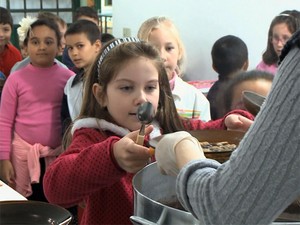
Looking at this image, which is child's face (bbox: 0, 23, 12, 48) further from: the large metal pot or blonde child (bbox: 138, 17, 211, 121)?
the large metal pot

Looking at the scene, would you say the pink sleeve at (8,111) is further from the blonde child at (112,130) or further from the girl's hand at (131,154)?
the girl's hand at (131,154)

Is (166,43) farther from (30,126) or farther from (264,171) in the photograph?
(264,171)

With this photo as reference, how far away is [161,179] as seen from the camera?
81 cm

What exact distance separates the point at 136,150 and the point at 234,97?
771 mm

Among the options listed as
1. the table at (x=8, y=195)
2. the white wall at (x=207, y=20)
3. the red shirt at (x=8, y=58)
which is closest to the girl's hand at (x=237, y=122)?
the table at (x=8, y=195)

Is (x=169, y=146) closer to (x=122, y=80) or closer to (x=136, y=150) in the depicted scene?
(x=136, y=150)

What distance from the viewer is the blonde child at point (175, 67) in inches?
69.1

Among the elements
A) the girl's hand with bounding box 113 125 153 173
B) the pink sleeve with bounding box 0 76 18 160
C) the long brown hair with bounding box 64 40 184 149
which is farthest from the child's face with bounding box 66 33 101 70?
the girl's hand with bounding box 113 125 153 173

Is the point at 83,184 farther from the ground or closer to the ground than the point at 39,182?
farther from the ground

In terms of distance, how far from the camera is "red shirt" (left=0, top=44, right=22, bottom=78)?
2.97 metres

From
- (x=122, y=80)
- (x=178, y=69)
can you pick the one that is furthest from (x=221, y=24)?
(x=122, y=80)

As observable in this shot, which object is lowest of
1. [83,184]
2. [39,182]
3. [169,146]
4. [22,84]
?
[39,182]

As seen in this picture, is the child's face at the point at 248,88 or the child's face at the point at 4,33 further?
the child's face at the point at 4,33

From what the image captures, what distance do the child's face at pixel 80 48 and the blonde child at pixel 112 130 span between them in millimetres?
1172
